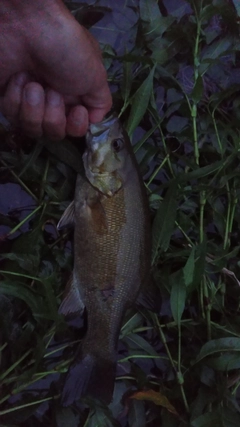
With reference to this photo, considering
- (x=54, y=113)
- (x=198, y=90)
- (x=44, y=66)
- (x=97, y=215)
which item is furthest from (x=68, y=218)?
(x=198, y=90)

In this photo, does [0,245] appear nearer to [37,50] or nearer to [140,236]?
[140,236]

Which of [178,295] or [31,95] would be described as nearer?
[31,95]

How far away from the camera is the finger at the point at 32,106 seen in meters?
1.37

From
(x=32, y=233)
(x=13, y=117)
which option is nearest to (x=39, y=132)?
(x=13, y=117)

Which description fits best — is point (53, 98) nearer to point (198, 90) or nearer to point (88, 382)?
point (198, 90)

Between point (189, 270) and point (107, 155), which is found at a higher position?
point (107, 155)

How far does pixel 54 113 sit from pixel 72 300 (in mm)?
576

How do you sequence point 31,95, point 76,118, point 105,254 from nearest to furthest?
point 31,95 → point 76,118 → point 105,254

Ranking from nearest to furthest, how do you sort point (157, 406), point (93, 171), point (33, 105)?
point (33, 105) < point (93, 171) < point (157, 406)

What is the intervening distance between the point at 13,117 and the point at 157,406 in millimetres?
1003

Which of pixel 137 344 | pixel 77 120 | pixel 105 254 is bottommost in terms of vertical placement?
pixel 137 344

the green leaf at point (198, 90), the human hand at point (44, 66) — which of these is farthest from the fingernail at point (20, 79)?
the green leaf at point (198, 90)

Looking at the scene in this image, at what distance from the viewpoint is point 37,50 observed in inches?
54.3

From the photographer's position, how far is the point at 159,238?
1608 millimetres
